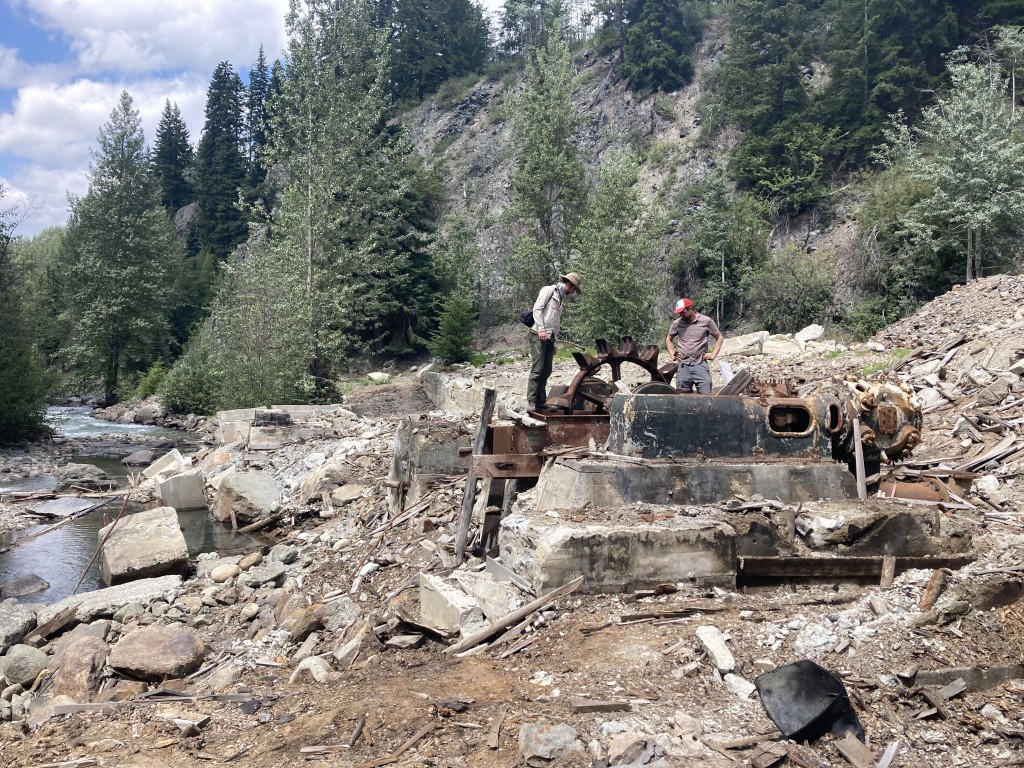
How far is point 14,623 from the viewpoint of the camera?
8023 millimetres

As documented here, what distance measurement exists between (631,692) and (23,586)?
29.9 feet

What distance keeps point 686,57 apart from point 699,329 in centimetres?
4198

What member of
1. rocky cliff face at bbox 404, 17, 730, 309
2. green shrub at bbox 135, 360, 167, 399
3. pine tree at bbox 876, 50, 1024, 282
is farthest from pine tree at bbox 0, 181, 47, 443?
pine tree at bbox 876, 50, 1024, 282

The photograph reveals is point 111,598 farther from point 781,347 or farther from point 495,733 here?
point 781,347

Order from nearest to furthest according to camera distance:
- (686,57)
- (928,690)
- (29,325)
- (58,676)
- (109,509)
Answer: (928,690) → (58,676) → (109,509) → (29,325) → (686,57)

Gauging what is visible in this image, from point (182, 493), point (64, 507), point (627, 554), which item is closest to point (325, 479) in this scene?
point (182, 493)

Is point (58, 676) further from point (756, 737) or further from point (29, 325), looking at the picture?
point (29, 325)

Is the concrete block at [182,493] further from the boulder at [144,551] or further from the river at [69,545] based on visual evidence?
the boulder at [144,551]

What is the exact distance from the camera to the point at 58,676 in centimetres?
669

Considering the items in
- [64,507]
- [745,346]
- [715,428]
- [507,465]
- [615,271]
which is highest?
[615,271]

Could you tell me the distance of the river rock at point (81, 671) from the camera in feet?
20.9

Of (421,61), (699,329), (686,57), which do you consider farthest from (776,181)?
(421,61)

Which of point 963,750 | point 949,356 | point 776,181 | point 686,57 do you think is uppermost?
point 686,57

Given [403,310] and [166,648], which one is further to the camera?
[403,310]
